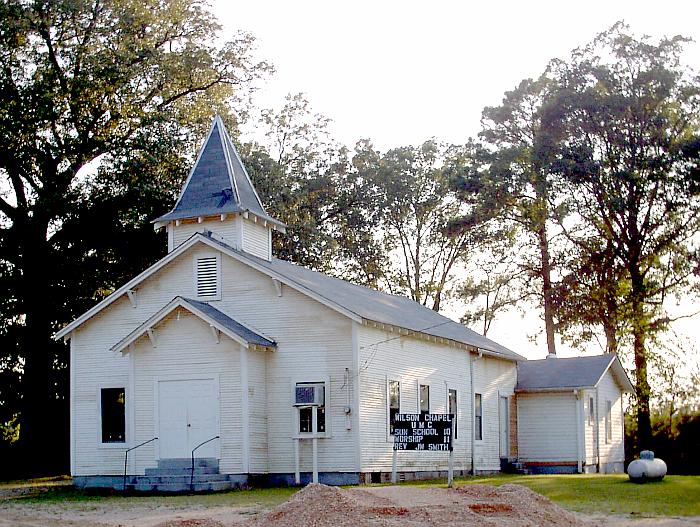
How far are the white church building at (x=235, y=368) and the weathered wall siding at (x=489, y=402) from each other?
3161 millimetres

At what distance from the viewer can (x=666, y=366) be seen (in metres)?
47.4

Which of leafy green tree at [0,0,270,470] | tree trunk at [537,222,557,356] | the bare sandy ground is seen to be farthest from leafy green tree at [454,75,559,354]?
the bare sandy ground

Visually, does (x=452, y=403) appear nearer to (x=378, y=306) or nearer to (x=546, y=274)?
(x=378, y=306)

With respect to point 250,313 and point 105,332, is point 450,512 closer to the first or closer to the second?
point 250,313

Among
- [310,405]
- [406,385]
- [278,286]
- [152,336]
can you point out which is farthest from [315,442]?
[152,336]

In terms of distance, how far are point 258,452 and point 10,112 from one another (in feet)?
57.4

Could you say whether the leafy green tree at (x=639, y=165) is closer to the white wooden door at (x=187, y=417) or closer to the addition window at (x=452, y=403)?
the addition window at (x=452, y=403)

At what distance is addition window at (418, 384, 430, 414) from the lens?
32.1 meters

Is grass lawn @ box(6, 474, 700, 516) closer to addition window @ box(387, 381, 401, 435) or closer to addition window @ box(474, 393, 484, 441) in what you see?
addition window @ box(387, 381, 401, 435)

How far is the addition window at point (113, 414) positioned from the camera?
101 ft

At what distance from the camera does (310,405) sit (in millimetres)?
27984

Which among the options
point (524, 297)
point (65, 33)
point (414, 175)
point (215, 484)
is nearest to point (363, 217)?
point (414, 175)

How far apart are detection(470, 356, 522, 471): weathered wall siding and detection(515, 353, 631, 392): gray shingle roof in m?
1.31

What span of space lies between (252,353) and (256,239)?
16.3 feet
